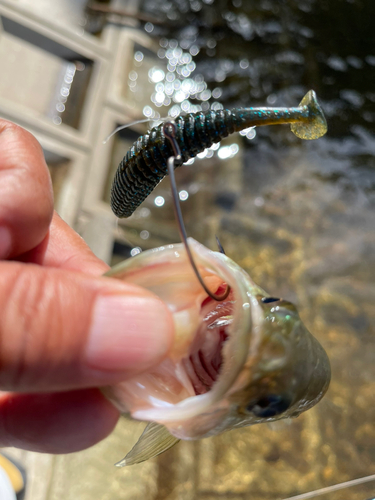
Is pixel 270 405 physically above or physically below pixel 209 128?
below

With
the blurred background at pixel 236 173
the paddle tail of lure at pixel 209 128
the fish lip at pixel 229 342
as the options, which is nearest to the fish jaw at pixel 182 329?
the fish lip at pixel 229 342

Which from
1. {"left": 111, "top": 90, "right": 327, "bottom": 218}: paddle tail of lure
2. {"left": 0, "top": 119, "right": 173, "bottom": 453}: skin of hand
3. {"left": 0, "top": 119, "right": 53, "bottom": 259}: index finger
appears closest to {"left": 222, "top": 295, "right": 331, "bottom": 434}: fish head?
{"left": 0, "top": 119, "right": 173, "bottom": 453}: skin of hand

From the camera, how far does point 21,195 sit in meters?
0.70

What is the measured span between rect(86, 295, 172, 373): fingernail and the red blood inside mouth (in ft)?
0.46

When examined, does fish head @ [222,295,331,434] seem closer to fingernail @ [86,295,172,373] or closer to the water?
fingernail @ [86,295,172,373]

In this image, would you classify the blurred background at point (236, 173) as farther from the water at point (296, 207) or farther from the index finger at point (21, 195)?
the index finger at point (21, 195)

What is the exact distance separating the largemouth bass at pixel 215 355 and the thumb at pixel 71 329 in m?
0.06

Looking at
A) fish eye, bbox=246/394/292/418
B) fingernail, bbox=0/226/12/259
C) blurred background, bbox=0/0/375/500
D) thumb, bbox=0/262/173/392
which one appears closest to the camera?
thumb, bbox=0/262/173/392

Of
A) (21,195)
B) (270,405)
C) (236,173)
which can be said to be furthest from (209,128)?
(236,173)

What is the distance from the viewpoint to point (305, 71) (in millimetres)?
2969

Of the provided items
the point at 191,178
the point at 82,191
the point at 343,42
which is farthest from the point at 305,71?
the point at 82,191

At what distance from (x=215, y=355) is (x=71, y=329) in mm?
276

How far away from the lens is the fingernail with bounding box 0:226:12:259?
2.30 ft

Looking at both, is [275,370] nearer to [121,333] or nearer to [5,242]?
[121,333]
